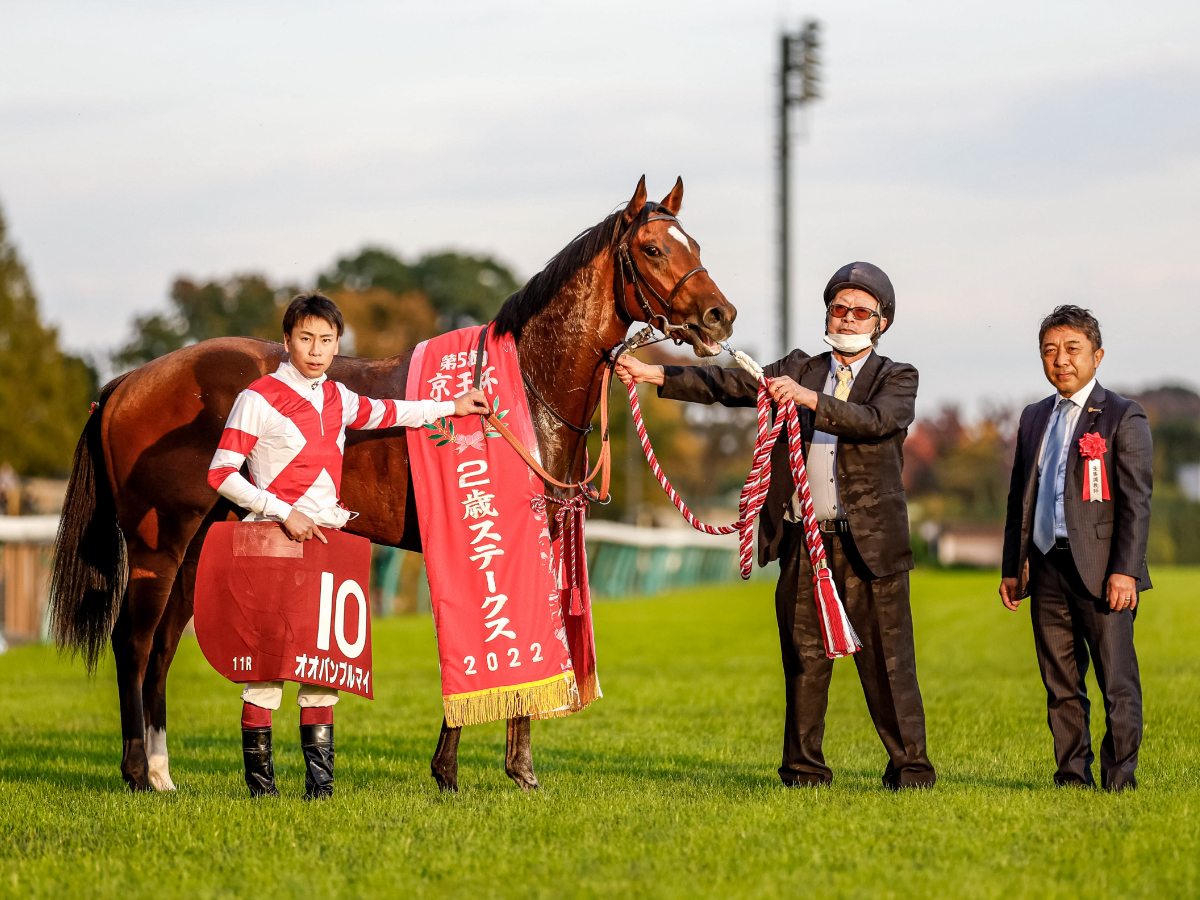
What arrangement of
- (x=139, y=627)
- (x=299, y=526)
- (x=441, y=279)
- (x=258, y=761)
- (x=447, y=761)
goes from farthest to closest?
1. (x=441, y=279)
2. (x=139, y=627)
3. (x=447, y=761)
4. (x=258, y=761)
5. (x=299, y=526)

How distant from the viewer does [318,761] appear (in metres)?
5.22

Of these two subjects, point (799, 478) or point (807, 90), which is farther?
point (807, 90)

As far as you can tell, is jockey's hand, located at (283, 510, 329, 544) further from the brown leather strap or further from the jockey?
the brown leather strap

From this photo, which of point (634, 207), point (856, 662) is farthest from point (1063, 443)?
point (634, 207)

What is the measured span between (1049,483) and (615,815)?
2244 mm

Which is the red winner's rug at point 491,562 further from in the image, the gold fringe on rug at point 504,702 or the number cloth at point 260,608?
the number cloth at point 260,608

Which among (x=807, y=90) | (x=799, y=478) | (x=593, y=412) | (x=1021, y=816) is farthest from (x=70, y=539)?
(x=807, y=90)

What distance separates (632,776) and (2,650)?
1047 centimetres

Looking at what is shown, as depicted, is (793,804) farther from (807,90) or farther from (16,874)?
(807,90)

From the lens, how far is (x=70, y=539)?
21.4 ft

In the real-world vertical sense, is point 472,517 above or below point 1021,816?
above

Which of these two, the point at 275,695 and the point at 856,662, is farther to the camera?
the point at 856,662

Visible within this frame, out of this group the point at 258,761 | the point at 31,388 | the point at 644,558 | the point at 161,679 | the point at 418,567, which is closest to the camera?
the point at 258,761

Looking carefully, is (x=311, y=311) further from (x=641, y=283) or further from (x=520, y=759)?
(x=520, y=759)
